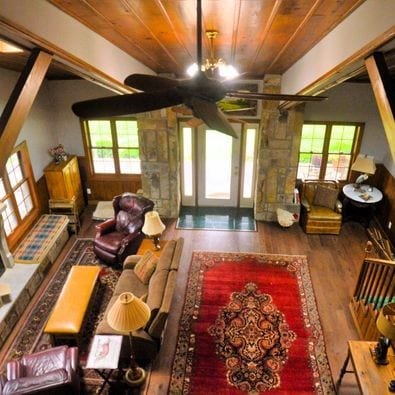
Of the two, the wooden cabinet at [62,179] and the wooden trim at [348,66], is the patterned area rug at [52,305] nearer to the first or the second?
the wooden cabinet at [62,179]

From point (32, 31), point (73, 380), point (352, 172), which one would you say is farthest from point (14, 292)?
point (352, 172)

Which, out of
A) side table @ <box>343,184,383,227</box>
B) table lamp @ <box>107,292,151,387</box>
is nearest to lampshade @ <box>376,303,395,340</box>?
table lamp @ <box>107,292,151,387</box>

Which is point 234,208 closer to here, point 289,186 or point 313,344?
point 289,186

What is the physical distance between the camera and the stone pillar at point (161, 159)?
637cm

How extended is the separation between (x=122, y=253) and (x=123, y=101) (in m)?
3.99

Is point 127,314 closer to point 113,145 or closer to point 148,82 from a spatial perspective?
point 148,82

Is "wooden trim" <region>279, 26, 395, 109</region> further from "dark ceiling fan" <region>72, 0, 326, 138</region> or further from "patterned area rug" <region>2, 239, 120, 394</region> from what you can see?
"patterned area rug" <region>2, 239, 120, 394</region>

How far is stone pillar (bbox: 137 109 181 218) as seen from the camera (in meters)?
6.37

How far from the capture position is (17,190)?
5770mm

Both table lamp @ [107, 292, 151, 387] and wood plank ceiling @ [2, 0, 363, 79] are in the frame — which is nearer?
wood plank ceiling @ [2, 0, 363, 79]

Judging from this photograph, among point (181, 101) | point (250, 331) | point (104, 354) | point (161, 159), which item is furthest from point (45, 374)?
point (161, 159)

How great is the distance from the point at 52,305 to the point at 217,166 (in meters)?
4.02

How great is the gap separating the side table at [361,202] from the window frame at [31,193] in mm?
5909

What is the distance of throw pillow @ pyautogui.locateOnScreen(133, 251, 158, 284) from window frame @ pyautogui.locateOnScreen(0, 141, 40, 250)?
93.0 inches
